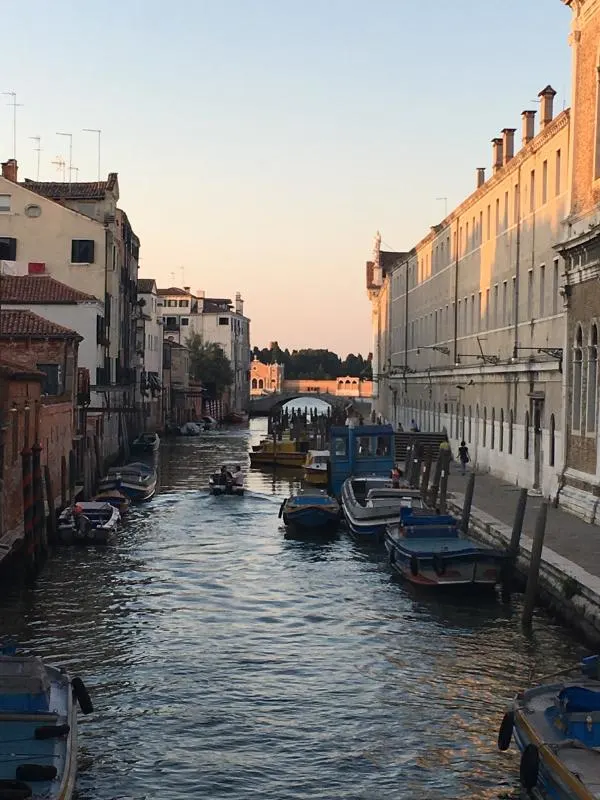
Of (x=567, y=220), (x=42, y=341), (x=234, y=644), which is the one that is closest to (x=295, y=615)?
(x=234, y=644)

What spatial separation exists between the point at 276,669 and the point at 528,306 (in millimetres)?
19114

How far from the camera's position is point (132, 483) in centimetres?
3606

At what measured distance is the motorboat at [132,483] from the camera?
35.4m

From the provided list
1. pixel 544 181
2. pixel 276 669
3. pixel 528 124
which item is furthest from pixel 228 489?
pixel 276 669

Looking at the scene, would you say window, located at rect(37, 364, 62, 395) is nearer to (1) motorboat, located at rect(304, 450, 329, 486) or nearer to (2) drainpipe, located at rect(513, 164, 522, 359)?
(1) motorboat, located at rect(304, 450, 329, 486)

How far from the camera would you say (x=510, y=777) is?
11.9 meters

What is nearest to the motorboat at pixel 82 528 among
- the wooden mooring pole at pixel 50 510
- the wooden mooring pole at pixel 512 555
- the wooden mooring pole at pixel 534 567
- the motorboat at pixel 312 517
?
the wooden mooring pole at pixel 50 510

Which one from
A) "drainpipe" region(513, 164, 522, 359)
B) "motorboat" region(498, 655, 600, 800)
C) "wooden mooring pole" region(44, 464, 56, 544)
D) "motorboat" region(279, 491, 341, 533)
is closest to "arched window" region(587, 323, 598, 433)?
"motorboat" region(279, 491, 341, 533)

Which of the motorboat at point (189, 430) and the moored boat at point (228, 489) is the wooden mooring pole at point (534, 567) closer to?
the moored boat at point (228, 489)

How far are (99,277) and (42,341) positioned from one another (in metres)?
14.6

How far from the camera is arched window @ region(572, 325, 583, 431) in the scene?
2578cm

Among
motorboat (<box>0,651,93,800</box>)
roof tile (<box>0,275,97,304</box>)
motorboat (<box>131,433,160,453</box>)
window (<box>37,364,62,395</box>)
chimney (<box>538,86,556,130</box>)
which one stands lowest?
motorboat (<box>0,651,93,800</box>)

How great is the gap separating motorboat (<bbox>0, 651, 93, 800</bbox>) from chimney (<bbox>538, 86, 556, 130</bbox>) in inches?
1014

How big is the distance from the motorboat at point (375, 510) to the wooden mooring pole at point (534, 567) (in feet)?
Result: 28.6
